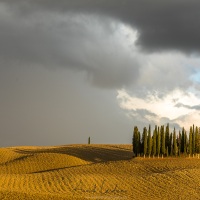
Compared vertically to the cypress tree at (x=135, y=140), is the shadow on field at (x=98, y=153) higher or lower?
lower

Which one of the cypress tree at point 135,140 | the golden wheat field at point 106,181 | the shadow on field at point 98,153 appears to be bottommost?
the golden wheat field at point 106,181

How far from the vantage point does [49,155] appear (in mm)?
65875

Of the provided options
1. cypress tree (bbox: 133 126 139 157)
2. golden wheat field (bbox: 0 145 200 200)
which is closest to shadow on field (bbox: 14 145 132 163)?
cypress tree (bbox: 133 126 139 157)

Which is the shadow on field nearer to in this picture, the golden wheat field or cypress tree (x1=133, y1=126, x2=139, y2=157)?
cypress tree (x1=133, y1=126, x2=139, y2=157)

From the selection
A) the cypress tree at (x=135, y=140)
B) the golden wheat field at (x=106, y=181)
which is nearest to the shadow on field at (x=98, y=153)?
the cypress tree at (x=135, y=140)

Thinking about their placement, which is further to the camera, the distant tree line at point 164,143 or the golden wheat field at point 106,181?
the distant tree line at point 164,143

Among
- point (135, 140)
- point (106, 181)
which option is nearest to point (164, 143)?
point (135, 140)

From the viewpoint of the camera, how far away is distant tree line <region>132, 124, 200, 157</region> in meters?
70.2

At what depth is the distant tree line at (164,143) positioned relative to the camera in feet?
230

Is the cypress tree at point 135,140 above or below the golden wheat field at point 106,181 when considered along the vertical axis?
above

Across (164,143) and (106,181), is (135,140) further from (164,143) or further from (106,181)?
(106,181)

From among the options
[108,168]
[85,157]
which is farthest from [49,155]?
[108,168]

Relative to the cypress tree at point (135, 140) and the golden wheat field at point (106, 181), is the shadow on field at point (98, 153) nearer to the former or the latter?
the cypress tree at point (135, 140)

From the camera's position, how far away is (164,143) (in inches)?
2756
